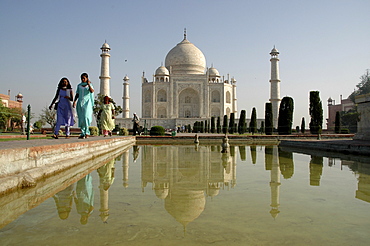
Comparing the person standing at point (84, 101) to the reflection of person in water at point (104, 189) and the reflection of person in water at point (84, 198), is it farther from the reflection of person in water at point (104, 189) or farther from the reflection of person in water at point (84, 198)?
the reflection of person in water at point (84, 198)

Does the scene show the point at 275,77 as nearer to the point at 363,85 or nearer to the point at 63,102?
the point at 363,85

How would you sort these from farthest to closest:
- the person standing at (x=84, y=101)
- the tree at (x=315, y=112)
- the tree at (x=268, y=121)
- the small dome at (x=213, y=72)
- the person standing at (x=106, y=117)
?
the small dome at (x=213, y=72) → the tree at (x=268, y=121) → the tree at (x=315, y=112) → the person standing at (x=106, y=117) → the person standing at (x=84, y=101)

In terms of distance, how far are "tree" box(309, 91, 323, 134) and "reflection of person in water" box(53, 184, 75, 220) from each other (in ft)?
52.1

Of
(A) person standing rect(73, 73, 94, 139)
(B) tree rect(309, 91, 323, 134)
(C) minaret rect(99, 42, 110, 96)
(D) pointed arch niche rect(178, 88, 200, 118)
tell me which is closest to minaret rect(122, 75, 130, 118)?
(C) minaret rect(99, 42, 110, 96)

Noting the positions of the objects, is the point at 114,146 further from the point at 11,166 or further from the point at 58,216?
the point at 58,216

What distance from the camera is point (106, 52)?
32.2 m

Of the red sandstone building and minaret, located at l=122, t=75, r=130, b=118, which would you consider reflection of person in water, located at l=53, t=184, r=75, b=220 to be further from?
the red sandstone building

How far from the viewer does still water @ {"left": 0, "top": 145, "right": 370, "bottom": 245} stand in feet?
4.97

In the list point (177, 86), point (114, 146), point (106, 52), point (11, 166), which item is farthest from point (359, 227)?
point (177, 86)

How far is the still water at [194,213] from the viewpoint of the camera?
151cm

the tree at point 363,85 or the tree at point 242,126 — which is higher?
the tree at point 363,85

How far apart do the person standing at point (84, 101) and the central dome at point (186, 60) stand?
33.4 metres

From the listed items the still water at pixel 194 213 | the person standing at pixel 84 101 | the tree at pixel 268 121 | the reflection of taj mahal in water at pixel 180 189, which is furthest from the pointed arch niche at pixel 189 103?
the still water at pixel 194 213

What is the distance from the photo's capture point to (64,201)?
2.23 meters
